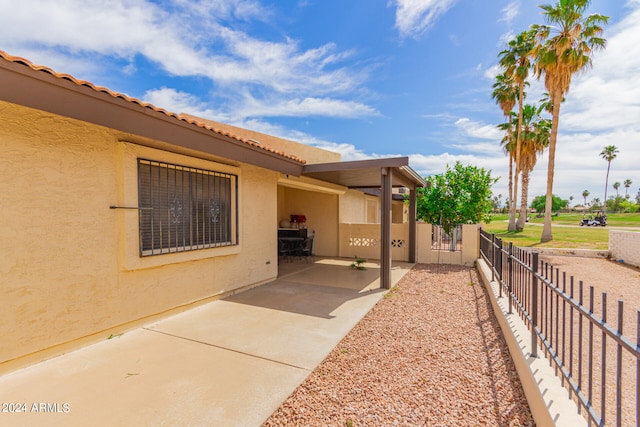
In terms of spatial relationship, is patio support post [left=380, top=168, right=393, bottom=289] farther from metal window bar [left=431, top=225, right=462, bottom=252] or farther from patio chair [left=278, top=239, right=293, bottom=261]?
patio chair [left=278, top=239, right=293, bottom=261]

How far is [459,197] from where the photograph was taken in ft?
40.2

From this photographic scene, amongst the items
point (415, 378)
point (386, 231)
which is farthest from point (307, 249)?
point (415, 378)

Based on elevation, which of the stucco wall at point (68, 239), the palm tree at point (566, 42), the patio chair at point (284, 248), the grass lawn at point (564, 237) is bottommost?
the grass lawn at point (564, 237)

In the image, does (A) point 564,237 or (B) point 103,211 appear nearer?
(B) point 103,211

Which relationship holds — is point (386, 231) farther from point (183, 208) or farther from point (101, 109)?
point (101, 109)

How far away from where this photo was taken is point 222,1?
24.5 ft

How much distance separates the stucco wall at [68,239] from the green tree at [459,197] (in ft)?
34.4

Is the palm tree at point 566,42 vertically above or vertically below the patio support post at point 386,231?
above

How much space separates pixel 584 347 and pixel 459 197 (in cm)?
869

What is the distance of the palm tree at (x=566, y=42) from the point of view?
586 inches

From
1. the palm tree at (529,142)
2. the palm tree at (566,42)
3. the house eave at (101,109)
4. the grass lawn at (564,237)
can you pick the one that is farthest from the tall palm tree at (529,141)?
the house eave at (101,109)

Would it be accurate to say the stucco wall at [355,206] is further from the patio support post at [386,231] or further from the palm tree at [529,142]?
the palm tree at [529,142]

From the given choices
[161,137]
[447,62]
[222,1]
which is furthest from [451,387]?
[447,62]

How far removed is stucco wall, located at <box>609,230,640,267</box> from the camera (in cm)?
1066
